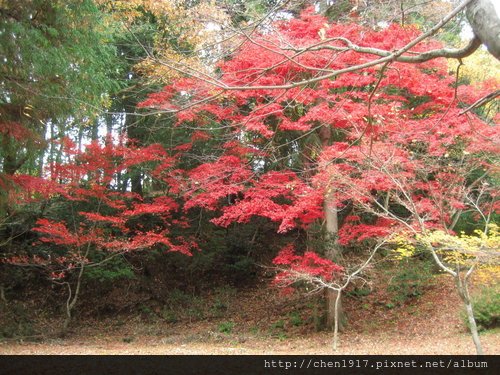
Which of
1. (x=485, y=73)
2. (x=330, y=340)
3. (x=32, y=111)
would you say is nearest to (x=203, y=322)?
(x=330, y=340)

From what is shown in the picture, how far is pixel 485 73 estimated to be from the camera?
12.3 m

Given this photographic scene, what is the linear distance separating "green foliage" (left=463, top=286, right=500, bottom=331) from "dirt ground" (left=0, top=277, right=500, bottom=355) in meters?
0.33

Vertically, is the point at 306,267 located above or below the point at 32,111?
below

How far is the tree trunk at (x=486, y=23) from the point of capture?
2688 mm

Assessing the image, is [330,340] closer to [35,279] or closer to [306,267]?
[306,267]

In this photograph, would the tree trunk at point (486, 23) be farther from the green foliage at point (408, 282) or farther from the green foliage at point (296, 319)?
the green foliage at point (408, 282)

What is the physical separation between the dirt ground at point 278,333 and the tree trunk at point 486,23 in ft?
21.5

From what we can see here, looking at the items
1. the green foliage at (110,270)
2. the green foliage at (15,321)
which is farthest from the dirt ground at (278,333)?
the green foliage at (110,270)

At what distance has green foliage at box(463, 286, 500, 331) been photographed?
9.45 metres

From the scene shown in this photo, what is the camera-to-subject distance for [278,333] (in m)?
11.4

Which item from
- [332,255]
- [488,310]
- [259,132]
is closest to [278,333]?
[332,255]

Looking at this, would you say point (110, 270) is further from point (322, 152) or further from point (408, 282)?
point (408, 282)

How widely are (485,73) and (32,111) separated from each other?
1189 centimetres

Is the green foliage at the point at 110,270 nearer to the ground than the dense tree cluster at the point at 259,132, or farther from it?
nearer to the ground
